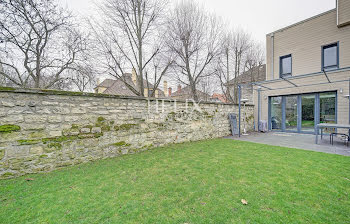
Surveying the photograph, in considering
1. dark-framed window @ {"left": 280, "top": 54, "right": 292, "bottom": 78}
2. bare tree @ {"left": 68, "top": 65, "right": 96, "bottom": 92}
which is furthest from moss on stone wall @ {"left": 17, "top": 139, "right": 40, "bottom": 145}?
dark-framed window @ {"left": 280, "top": 54, "right": 292, "bottom": 78}

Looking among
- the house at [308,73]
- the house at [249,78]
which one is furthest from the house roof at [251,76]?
the house at [308,73]

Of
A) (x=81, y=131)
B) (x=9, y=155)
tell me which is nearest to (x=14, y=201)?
(x=9, y=155)

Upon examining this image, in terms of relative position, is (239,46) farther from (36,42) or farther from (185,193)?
(36,42)

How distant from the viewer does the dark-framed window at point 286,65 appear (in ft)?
29.9

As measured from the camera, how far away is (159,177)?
112 inches

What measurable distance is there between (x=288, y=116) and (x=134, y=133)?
969 cm

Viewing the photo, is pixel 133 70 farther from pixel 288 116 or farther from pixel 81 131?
pixel 288 116

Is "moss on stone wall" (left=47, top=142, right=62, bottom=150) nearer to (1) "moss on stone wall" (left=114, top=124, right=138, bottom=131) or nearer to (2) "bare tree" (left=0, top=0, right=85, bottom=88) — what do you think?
(1) "moss on stone wall" (left=114, top=124, right=138, bottom=131)

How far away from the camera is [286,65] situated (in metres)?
9.31

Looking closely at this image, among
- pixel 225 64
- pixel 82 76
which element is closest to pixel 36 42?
pixel 82 76

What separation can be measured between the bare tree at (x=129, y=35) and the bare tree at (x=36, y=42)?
1.29 meters

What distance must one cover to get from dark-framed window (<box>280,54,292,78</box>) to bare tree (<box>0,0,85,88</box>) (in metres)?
12.1

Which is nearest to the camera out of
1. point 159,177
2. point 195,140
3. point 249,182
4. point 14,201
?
point 14,201

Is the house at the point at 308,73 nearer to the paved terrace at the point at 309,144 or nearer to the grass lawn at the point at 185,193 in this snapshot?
Answer: the paved terrace at the point at 309,144
